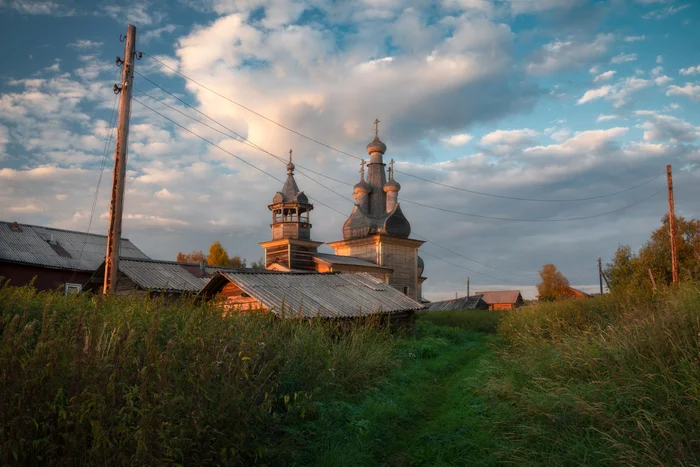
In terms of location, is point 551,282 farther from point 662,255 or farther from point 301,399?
point 301,399

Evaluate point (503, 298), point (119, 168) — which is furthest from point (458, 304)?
point (119, 168)

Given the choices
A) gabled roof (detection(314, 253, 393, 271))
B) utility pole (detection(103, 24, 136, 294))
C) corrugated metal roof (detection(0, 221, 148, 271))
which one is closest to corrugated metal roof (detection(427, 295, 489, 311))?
gabled roof (detection(314, 253, 393, 271))

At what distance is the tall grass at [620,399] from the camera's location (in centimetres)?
489

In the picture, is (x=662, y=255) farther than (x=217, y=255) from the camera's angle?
No

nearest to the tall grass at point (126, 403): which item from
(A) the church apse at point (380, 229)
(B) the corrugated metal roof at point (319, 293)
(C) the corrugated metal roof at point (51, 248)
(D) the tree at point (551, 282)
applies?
(B) the corrugated metal roof at point (319, 293)

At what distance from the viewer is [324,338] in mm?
10328

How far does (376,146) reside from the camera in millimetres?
45500

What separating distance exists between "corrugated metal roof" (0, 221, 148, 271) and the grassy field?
24.6 metres

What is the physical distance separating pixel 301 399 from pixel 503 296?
2765 inches

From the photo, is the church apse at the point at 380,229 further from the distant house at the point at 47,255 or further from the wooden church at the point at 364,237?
the distant house at the point at 47,255

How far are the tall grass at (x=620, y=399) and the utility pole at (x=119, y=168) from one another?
10.2 m

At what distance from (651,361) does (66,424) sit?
22.2ft

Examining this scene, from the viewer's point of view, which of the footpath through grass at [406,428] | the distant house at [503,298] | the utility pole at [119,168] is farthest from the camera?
the distant house at [503,298]

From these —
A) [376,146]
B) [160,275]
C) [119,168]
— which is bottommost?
[160,275]
